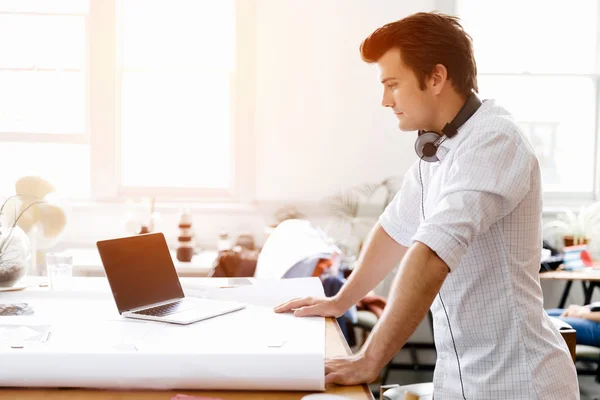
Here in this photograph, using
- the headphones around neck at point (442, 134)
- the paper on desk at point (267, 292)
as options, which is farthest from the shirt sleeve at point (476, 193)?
the paper on desk at point (267, 292)

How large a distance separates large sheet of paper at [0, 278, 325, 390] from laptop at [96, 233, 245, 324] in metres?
0.04

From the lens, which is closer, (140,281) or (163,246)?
(140,281)

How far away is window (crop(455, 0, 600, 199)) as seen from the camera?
15.5 ft

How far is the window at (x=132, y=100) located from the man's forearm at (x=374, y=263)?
2.82 meters

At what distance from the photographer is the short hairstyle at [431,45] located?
1569 mm

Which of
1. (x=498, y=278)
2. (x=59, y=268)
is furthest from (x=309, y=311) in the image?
(x=59, y=268)

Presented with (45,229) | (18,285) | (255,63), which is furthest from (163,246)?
(255,63)

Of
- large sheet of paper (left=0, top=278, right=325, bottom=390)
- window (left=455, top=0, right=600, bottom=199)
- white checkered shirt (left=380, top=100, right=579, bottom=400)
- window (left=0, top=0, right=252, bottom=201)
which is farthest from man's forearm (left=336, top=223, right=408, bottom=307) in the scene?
window (left=455, top=0, right=600, bottom=199)

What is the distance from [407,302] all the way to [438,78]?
53 centimetres

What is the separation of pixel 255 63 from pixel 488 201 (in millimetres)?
3398

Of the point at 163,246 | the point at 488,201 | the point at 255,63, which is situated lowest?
the point at 163,246

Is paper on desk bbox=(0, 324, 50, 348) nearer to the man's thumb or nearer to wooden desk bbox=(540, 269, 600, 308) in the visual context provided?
the man's thumb

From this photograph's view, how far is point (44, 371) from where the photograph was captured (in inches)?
47.7

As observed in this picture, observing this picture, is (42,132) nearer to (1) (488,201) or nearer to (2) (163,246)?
(2) (163,246)
